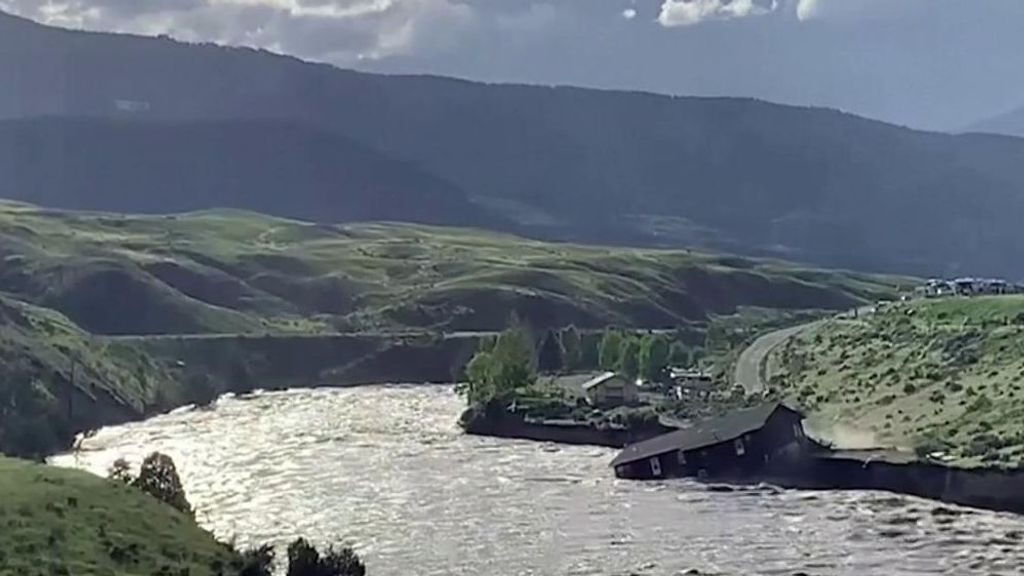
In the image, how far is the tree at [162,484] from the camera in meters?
81.0

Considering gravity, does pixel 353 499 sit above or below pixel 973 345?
below

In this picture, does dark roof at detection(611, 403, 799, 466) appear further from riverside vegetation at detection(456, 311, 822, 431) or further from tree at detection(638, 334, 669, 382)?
tree at detection(638, 334, 669, 382)

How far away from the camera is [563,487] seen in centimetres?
10838

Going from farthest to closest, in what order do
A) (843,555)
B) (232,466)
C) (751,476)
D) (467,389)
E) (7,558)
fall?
(467,389) < (232,466) < (751,476) < (843,555) < (7,558)

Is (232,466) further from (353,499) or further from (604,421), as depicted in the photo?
(604,421)

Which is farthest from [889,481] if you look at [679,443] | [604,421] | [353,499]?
[604,421]

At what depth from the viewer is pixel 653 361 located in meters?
184

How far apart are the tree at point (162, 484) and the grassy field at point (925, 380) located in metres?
48.2

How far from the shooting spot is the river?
7931cm

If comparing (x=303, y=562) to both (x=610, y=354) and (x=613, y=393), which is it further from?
(x=610, y=354)

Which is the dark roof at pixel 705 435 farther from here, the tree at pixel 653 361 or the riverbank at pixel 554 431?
the tree at pixel 653 361

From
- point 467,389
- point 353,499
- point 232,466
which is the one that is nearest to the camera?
point 353,499

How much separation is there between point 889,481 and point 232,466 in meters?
46.4

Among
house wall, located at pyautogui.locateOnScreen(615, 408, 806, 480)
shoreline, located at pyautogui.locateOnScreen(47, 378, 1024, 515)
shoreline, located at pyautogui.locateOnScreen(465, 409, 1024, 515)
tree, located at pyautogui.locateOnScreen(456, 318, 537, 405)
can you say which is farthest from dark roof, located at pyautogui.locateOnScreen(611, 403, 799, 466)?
tree, located at pyautogui.locateOnScreen(456, 318, 537, 405)
